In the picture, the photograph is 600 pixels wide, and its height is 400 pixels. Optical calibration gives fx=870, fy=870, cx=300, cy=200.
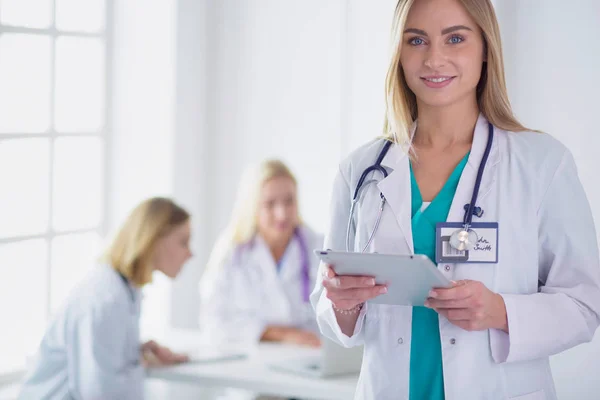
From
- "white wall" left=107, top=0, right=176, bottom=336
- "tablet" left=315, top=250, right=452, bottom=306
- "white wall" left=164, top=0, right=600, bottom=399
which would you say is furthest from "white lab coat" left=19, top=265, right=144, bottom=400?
"tablet" left=315, top=250, right=452, bottom=306

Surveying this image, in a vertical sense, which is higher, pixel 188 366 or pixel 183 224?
pixel 183 224

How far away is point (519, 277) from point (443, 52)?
1.76 feet

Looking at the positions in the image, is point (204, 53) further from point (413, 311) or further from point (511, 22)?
point (413, 311)

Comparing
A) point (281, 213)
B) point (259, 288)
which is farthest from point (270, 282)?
point (281, 213)

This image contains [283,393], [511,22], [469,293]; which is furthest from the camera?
[283,393]

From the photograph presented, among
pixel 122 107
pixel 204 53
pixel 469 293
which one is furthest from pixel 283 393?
pixel 204 53

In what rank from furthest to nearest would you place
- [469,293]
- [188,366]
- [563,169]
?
[188,366] → [563,169] → [469,293]

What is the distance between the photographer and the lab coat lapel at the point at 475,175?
1.97 meters

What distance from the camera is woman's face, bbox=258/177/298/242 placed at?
14.8 feet

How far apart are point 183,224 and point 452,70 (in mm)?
2036

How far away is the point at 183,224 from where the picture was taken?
12.4 feet

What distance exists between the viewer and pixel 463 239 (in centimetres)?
190

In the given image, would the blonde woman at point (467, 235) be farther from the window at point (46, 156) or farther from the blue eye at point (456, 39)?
the window at point (46, 156)

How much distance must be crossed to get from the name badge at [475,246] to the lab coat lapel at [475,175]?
32mm
